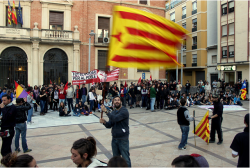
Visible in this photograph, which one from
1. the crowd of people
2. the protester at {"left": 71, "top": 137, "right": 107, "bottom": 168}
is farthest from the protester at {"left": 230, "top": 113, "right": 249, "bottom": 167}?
the protester at {"left": 71, "top": 137, "right": 107, "bottom": 168}

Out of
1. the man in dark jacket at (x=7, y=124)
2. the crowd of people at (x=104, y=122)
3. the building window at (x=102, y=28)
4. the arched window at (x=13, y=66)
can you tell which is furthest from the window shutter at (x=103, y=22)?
the man in dark jacket at (x=7, y=124)

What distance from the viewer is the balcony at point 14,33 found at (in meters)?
19.3

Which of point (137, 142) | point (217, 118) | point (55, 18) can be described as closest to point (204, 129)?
point (217, 118)

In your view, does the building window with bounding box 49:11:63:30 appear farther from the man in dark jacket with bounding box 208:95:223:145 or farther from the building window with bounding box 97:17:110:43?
the man in dark jacket with bounding box 208:95:223:145

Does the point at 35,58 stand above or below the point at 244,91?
above

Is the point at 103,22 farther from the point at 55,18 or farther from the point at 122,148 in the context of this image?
the point at 122,148

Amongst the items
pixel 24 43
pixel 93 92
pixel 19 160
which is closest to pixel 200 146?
pixel 19 160

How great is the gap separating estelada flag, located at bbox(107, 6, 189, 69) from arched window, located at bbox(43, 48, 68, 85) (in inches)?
736

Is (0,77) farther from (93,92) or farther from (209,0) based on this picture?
(209,0)

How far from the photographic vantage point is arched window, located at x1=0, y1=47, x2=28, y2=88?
1989 centimetres

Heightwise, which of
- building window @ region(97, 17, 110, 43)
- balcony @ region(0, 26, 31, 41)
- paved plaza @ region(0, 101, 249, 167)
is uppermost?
building window @ region(97, 17, 110, 43)

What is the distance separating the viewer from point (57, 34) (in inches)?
829

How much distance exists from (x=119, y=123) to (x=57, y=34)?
19.3m

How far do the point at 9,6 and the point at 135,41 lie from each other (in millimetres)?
20099
